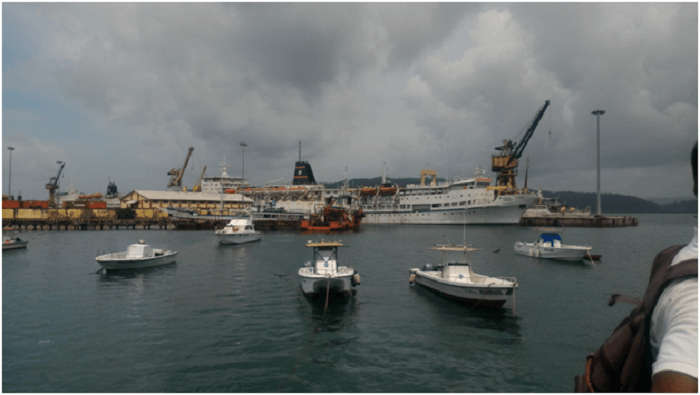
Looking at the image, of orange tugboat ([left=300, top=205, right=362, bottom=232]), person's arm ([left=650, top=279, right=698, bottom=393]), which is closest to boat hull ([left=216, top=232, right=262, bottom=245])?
orange tugboat ([left=300, top=205, right=362, bottom=232])

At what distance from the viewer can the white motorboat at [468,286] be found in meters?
16.7

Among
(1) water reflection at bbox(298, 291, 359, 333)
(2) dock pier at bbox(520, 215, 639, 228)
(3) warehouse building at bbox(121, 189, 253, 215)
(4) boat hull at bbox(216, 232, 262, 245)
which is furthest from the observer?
(3) warehouse building at bbox(121, 189, 253, 215)

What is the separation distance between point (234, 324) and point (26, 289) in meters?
15.5

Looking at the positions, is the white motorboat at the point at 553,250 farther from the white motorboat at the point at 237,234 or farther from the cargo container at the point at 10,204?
the cargo container at the point at 10,204

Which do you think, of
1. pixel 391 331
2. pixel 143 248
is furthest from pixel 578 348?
pixel 143 248

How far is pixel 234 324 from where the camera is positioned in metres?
15.1

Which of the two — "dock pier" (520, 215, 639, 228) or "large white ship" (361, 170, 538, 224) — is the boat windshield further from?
"dock pier" (520, 215, 639, 228)

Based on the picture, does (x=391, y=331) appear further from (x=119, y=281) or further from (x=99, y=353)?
(x=119, y=281)

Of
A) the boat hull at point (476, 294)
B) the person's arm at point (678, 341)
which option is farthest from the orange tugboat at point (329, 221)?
the person's arm at point (678, 341)

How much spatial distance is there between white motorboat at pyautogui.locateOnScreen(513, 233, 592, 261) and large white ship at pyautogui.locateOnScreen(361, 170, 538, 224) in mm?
43380

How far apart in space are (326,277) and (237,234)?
3074 centimetres

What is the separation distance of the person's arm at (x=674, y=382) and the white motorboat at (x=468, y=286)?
16.3m

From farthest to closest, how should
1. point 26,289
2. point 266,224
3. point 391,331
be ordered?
point 266,224 < point 26,289 < point 391,331

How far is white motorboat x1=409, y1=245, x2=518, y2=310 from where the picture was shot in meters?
16.7
